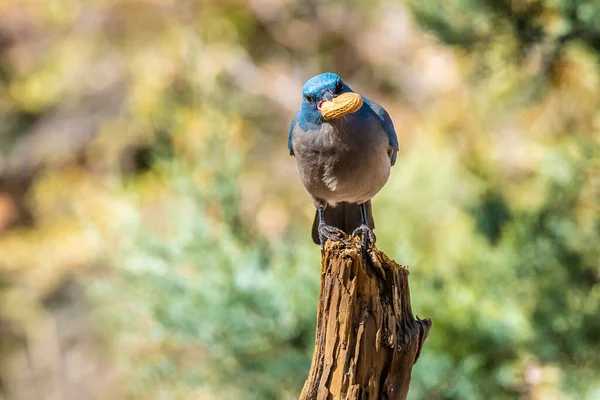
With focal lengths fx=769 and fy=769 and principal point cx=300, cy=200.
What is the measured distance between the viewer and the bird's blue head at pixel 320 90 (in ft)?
7.03

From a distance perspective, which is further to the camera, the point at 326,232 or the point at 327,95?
the point at 326,232

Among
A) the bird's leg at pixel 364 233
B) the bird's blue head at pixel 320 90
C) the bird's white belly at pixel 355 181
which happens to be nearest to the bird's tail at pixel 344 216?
the bird's leg at pixel 364 233

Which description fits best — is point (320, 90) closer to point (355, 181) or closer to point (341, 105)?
point (341, 105)

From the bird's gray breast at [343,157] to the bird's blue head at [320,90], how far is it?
54 millimetres

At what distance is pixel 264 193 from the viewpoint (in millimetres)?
6109

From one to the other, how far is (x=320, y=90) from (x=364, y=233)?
427 millimetres

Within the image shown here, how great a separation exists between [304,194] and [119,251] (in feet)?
7.16

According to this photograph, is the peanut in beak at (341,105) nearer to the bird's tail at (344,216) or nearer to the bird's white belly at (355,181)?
the bird's white belly at (355,181)

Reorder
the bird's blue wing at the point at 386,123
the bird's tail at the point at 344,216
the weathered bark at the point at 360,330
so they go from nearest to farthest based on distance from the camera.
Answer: the weathered bark at the point at 360,330 → the bird's blue wing at the point at 386,123 → the bird's tail at the point at 344,216

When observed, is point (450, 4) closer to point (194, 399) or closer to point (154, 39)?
point (194, 399)

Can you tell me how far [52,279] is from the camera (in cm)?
669

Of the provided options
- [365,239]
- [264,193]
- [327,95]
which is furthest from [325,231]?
[264,193]

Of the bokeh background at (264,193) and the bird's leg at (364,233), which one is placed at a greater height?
the bokeh background at (264,193)

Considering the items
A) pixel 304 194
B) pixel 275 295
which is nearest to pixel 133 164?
pixel 304 194
